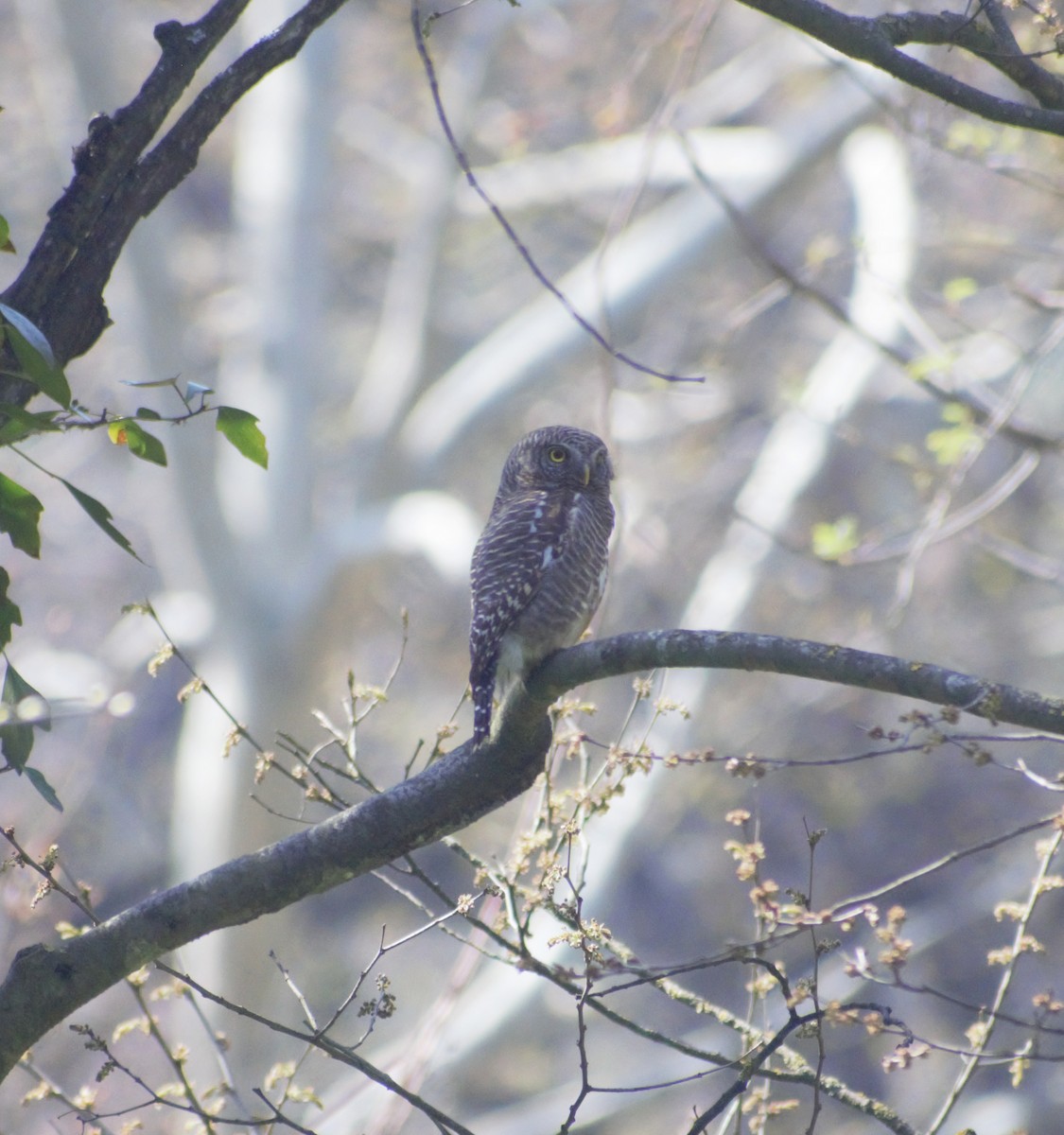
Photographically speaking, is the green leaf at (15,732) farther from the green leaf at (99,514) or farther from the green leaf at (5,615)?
the green leaf at (99,514)

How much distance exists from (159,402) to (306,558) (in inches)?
84.1

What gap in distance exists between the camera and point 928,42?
8.40 ft

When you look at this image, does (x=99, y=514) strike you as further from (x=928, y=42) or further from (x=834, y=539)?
(x=834, y=539)

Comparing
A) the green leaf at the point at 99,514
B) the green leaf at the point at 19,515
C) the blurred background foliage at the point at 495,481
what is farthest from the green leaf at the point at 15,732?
the blurred background foliage at the point at 495,481

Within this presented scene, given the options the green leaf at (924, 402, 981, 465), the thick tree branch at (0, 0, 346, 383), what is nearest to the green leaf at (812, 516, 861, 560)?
the green leaf at (924, 402, 981, 465)

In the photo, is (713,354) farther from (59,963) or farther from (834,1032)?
(834,1032)

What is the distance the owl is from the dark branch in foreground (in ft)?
0.92

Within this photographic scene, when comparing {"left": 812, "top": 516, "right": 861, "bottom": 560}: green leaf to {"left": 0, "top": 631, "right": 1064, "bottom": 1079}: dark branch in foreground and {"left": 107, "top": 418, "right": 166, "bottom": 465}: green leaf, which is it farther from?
{"left": 107, "top": 418, "right": 166, "bottom": 465}: green leaf

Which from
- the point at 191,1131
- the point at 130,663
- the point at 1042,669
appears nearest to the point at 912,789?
the point at 1042,669

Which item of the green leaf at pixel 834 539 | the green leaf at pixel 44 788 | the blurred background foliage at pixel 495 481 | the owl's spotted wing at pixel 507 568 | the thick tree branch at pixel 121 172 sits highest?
the blurred background foliage at pixel 495 481

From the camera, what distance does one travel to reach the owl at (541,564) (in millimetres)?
3441

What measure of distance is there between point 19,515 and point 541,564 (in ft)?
5.84

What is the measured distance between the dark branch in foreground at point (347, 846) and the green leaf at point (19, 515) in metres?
0.70

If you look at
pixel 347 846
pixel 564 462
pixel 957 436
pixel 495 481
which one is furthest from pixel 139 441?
pixel 495 481
